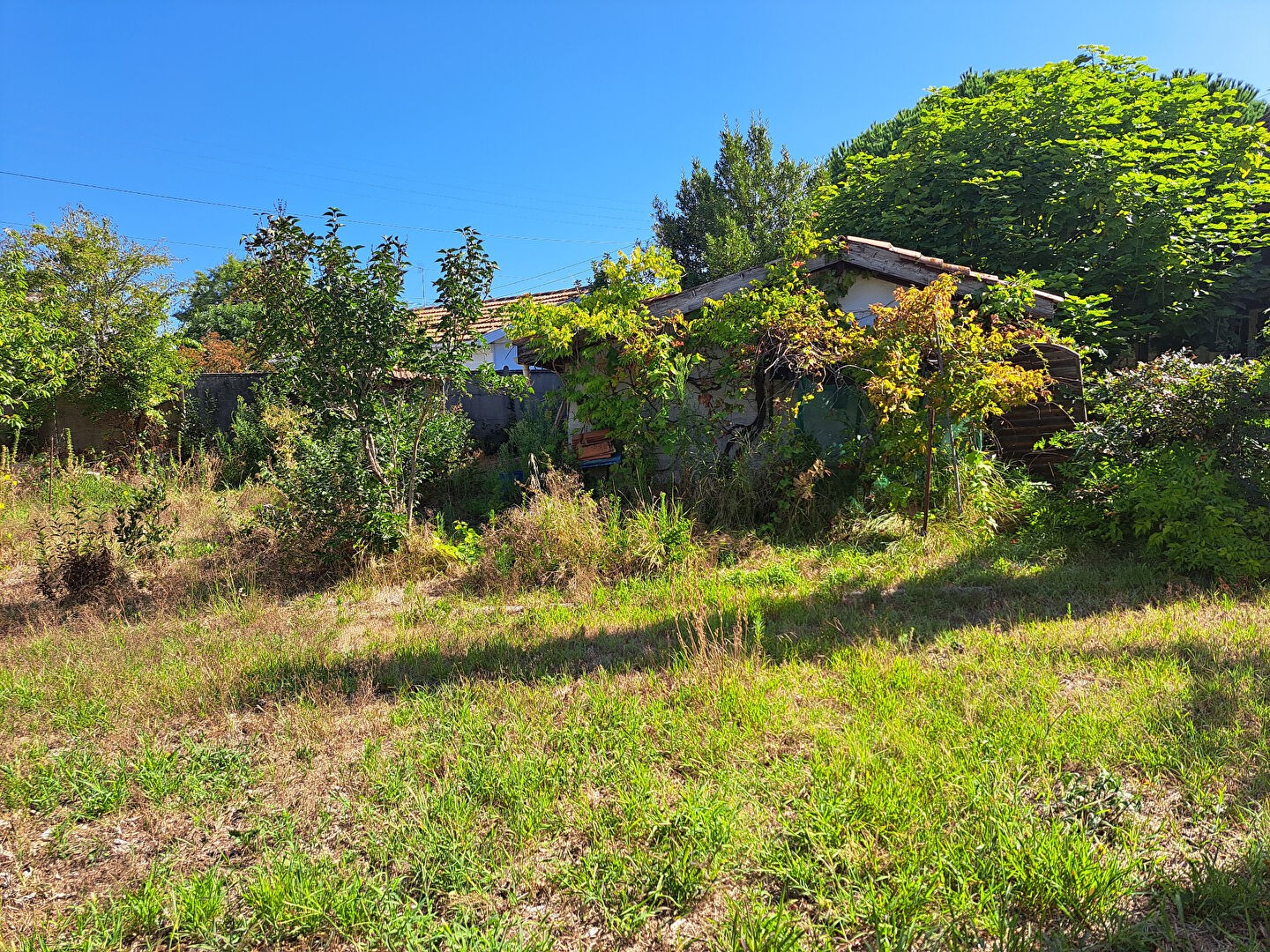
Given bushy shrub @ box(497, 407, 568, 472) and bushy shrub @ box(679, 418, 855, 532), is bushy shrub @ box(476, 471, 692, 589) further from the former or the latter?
bushy shrub @ box(497, 407, 568, 472)

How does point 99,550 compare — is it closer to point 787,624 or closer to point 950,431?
point 787,624

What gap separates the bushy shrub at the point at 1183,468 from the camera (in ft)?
17.5

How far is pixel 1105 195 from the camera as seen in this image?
1034 centimetres

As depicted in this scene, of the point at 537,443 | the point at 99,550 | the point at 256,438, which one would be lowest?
the point at 99,550

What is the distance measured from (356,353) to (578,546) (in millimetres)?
3006

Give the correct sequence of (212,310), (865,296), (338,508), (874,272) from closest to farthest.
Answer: (338,508), (874,272), (865,296), (212,310)

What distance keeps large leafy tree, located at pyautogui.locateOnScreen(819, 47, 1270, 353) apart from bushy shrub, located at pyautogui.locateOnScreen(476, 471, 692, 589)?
25.0 ft

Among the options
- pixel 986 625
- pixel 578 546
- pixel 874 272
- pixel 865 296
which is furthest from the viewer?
pixel 865 296

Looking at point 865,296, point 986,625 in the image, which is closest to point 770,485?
point 865,296

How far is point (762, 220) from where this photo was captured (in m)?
25.3

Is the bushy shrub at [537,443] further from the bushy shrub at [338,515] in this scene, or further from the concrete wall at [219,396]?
the concrete wall at [219,396]

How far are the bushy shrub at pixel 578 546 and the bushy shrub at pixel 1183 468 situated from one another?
12.8 ft

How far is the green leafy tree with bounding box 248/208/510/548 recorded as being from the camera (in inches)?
262

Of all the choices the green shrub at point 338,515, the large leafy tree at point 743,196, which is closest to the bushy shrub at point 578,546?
the green shrub at point 338,515
